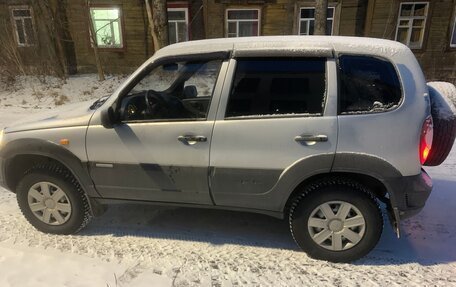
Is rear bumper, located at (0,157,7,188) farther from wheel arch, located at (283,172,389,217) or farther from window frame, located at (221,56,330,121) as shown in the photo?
wheel arch, located at (283,172,389,217)

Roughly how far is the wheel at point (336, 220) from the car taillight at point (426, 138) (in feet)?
1.69

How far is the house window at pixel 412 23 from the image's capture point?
47.2ft

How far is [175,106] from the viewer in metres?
3.08

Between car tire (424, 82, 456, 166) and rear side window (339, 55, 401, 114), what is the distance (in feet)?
1.42

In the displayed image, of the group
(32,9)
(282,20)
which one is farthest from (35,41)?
(282,20)

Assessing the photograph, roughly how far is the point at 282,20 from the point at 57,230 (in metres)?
13.5

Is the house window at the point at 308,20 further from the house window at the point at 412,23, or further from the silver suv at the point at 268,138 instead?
the silver suv at the point at 268,138

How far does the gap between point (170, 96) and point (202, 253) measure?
1459 mm

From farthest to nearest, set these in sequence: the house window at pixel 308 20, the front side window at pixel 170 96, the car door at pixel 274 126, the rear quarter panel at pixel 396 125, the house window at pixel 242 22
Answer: the house window at pixel 242 22
the house window at pixel 308 20
the front side window at pixel 170 96
the car door at pixel 274 126
the rear quarter panel at pixel 396 125

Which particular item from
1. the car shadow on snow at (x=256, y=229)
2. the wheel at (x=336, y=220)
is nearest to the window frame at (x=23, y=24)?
the car shadow on snow at (x=256, y=229)

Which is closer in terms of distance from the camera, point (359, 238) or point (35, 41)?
point (359, 238)

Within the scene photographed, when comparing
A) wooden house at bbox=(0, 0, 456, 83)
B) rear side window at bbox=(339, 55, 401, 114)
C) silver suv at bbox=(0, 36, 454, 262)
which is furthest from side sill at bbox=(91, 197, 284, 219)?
wooden house at bbox=(0, 0, 456, 83)

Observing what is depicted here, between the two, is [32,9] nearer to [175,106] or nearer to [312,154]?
[175,106]

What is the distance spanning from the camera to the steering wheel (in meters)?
3.06
